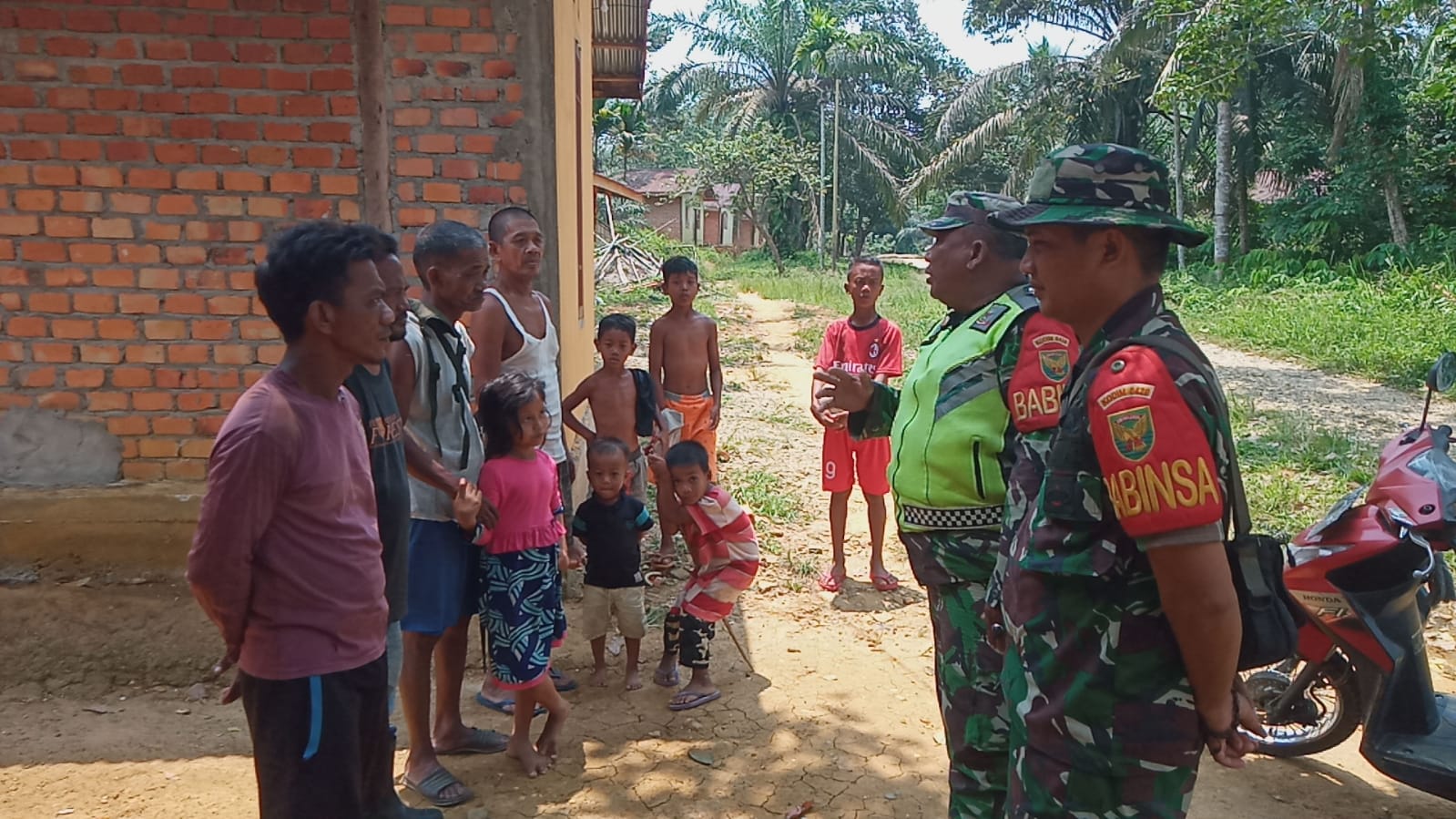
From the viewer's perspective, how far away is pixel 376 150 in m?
3.98

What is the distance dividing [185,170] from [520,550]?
2.03m

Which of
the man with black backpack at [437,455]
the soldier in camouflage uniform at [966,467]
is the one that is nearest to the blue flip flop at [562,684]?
the man with black backpack at [437,455]

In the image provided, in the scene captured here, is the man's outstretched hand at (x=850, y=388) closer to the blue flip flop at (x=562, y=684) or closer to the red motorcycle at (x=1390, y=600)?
the red motorcycle at (x=1390, y=600)

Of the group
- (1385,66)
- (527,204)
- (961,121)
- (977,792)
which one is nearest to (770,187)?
(961,121)

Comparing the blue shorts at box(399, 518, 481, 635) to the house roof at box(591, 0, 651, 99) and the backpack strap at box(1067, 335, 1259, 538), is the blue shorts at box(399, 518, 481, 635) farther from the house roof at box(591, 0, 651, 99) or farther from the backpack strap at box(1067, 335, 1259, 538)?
the house roof at box(591, 0, 651, 99)

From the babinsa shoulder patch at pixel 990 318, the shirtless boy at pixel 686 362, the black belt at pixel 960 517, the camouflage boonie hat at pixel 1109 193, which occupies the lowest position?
the black belt at pixel 960 517

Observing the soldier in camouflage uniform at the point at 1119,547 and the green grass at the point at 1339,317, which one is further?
the green grass at the point at 1339,317

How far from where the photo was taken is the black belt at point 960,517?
2.46 meters

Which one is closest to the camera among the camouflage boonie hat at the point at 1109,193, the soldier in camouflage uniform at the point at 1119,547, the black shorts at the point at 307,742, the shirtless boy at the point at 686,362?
the soldier in camouflage uniform at the point at 1119,547

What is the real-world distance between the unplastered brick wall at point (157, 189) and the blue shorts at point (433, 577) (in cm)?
134

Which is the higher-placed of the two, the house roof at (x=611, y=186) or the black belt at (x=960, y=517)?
the house roof at (x=611, y=186)

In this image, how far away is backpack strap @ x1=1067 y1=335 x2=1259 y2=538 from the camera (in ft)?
5.43

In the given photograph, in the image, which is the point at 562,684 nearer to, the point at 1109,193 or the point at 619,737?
the point at 619,737

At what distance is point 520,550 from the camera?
333 centimetres
